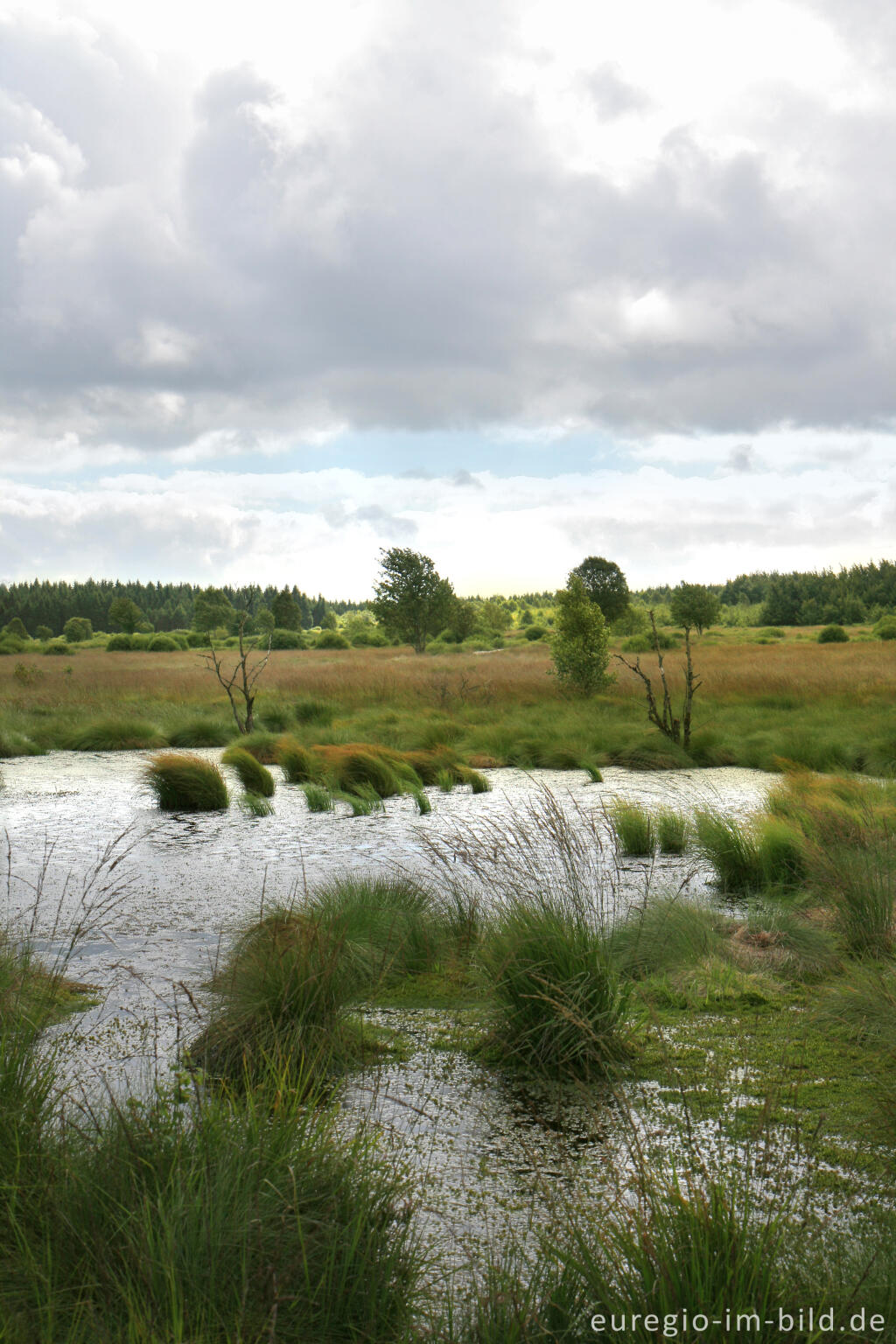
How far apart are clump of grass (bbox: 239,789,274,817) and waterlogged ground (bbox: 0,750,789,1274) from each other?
149mm

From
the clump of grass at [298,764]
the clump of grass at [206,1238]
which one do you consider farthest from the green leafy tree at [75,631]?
the clump of grass at [206,1238]

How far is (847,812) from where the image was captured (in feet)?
21.7

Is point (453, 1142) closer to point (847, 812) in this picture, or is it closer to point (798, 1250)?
point (798, 1250)

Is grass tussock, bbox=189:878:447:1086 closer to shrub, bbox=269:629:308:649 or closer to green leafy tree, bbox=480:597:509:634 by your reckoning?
shrub, bbox=269:629:308:649

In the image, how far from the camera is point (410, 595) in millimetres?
49812

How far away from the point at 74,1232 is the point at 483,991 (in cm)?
196

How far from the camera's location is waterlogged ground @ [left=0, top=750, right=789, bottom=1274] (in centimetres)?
271

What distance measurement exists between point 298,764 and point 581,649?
8684mm

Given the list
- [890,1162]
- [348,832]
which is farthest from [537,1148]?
[348,832]

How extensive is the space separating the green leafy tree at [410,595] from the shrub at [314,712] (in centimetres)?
3140

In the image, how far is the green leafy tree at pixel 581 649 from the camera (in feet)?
62.2

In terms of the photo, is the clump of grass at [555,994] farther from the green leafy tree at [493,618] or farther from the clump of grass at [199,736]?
the green leafy tree at [493,618]

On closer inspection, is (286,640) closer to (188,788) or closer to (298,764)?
(298,764)

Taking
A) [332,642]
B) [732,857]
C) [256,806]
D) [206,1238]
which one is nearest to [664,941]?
[732,857]
